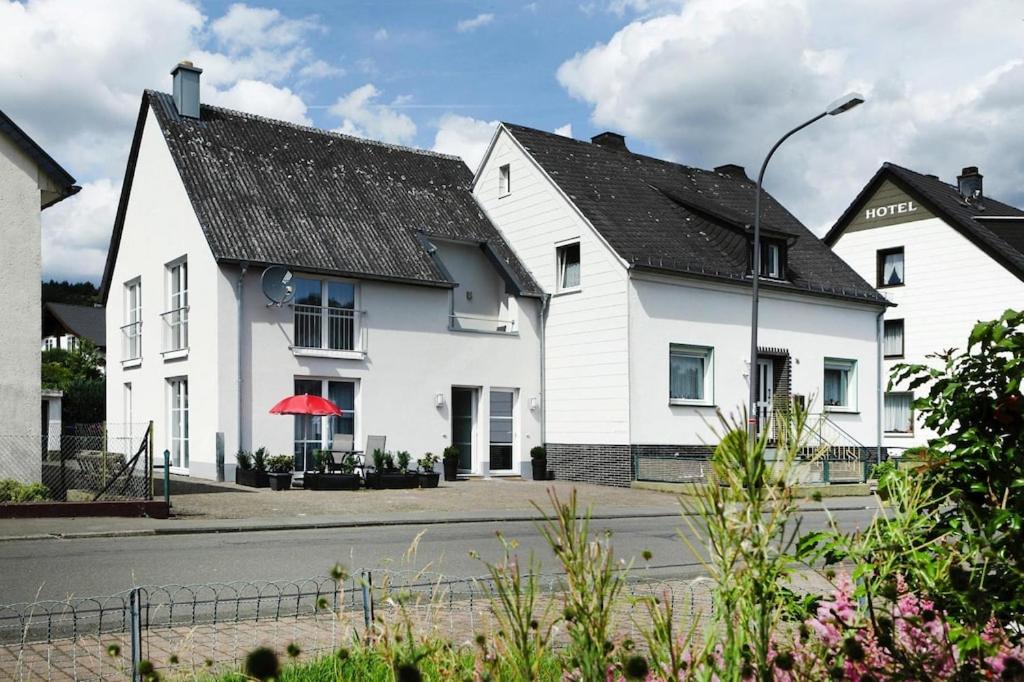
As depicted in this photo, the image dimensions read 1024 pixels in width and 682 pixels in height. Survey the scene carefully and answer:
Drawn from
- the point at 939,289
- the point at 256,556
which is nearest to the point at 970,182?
the point at 939,289

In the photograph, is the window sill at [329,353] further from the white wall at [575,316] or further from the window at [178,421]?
the white wall at [575,316]

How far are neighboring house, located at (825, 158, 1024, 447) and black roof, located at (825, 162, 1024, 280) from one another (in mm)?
36

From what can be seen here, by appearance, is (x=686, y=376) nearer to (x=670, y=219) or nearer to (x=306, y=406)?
(x=670, y=219)

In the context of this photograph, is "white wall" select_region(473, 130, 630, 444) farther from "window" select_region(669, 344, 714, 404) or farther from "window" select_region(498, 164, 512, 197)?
"window" select_region(669, 344, 714, 404)

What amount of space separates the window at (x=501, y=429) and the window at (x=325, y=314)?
169 inches

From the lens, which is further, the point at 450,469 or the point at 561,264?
the point at 561,264

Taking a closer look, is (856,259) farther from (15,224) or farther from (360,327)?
(15,224)

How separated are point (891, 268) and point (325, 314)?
2408 cm

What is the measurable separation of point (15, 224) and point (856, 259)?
103 feet

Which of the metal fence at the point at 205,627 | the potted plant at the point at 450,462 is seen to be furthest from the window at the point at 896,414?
the metal fence at the point at 205,627

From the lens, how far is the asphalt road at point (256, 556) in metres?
10.0

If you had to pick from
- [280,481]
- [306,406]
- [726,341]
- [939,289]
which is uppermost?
[939,289]

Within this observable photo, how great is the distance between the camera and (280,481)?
71.4 feet

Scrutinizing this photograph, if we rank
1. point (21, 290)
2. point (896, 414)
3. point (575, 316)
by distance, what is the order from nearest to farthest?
point (21, 290)
point (575, 316)
point (896, 414)
